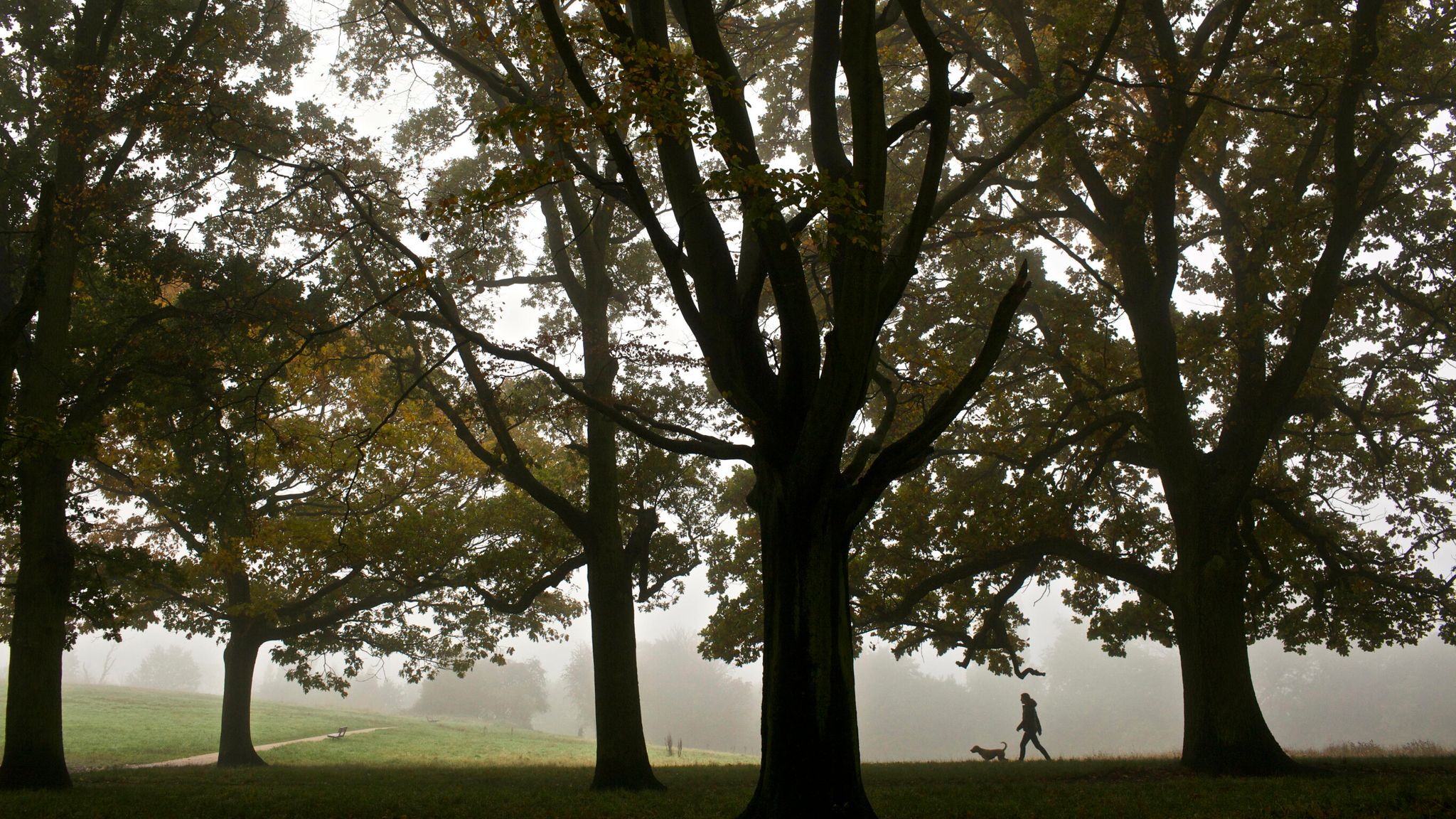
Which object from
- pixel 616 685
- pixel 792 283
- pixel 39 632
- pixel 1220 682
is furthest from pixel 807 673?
pixel 39 632

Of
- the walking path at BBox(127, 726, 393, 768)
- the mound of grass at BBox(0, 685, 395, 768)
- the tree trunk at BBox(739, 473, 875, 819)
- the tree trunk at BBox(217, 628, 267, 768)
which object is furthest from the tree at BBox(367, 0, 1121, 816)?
the mound of grass at BBox(0, 685, 395, 768)

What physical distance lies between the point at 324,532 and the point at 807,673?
1572 centimetres

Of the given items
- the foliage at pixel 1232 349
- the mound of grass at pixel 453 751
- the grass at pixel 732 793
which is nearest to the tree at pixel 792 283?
the grass at pixel 732 793

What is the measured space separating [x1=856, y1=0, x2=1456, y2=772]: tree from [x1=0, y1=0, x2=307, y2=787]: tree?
41.7 ft

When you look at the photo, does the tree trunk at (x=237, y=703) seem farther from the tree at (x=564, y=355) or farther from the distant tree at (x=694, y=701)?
the distant tree at (x=694, y=701)

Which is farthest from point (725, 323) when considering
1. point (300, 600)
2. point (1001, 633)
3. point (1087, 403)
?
point (300, 600)

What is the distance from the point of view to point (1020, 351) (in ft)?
50.9

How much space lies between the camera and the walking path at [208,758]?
20750mm

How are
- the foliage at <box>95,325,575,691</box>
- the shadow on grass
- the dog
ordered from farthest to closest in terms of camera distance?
the dog
the foliage at <box>95,325,575,691</box>
the shadow on grass

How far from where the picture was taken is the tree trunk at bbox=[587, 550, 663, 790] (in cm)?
1198

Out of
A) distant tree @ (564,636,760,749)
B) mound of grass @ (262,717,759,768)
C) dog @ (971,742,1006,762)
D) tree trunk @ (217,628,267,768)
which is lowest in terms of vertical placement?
distant tree @ (564,636,760,749)

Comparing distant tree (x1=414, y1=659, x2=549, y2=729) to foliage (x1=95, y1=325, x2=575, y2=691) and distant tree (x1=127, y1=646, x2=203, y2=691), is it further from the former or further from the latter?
distant tree (x1=127, y1=646, x2=203, y2=691)

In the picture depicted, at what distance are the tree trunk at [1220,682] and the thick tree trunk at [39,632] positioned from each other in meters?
15.7

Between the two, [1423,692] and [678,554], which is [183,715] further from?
[1423,692]
